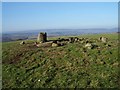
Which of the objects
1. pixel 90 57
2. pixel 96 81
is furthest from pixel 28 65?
pixel 96 81

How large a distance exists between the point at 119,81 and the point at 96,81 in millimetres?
2289

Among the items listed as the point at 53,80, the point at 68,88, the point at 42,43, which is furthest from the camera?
the point at 42,43

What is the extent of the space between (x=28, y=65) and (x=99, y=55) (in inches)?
351

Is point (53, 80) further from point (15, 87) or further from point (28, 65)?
point (28, 65)

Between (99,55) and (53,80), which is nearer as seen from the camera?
(53,80)

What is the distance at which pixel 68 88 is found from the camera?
79.0 feet

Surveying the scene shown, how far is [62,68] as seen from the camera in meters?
28.6

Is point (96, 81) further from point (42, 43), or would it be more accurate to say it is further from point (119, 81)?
point (42, 43)

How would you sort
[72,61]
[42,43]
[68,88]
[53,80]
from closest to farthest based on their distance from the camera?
[68,88]
[53,80]
[72,61]
[42,43]

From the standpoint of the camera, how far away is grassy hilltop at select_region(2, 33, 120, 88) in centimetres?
2507

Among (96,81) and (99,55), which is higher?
(99,55)

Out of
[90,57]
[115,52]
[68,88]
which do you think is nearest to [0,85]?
[68,88]

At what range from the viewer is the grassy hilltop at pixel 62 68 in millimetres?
25067

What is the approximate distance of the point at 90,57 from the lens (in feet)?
100
